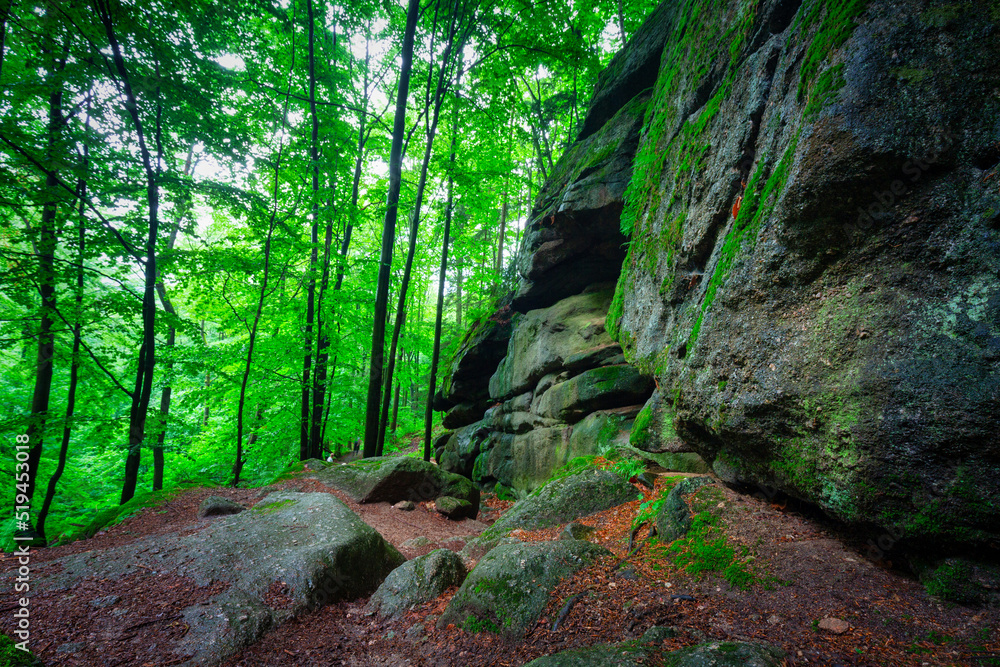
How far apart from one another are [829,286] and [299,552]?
6.39 m

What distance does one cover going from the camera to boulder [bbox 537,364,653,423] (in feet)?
28.4

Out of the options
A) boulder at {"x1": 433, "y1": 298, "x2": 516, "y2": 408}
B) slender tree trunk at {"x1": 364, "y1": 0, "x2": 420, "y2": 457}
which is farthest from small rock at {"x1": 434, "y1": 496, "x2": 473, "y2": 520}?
boulder at {"x1": 433, "y1": 298, "x2": 516, "y2": 408}

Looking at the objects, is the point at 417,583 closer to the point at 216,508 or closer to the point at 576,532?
the point at 576,532

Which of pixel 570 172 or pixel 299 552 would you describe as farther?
pixel 570 172

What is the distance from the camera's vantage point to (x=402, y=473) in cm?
923

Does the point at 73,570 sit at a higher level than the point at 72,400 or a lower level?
lower

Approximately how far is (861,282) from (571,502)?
4475 mm

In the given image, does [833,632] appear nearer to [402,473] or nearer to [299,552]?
[299,552]

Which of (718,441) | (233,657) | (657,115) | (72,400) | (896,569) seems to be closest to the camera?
(896,569)

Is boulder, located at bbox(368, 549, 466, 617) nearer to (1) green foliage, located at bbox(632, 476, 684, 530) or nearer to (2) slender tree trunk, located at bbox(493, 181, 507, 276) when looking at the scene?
(1) green foliage, located at bbox(632, 476, 684, 530)

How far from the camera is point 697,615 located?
294 cm

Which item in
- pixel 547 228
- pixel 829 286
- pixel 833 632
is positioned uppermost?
pixel 547 228

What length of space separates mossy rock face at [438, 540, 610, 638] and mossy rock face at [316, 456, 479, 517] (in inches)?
218

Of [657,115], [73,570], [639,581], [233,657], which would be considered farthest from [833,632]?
[657,115]
